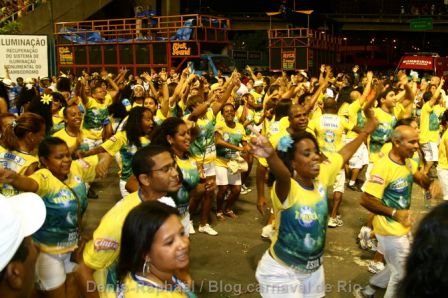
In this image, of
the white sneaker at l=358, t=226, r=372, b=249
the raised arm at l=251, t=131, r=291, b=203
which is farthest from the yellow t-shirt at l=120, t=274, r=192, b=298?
the white sneaker at l=358, t=226, r=372, b=249

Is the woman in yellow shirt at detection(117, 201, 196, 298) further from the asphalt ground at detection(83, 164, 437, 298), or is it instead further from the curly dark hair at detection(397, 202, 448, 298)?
the asphalt ground at detection(83, 164, 437, 298)

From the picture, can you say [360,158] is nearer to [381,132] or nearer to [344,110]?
[344,110]

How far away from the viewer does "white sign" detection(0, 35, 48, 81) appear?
13211mm

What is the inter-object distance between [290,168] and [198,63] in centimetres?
1766

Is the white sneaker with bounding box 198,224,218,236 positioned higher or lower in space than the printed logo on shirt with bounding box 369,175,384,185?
lower

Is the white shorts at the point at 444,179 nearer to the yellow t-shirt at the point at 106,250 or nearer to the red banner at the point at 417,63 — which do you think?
the yellow t-shirt at the point at 106,250

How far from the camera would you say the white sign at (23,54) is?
43.3 feet

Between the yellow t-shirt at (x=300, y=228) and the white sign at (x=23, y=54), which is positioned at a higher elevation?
the white sign at (x=23, y=54)

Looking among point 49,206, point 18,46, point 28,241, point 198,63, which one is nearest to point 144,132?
point 49,206

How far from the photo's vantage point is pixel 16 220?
1966 mm

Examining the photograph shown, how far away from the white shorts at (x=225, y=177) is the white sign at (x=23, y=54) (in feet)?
26.1

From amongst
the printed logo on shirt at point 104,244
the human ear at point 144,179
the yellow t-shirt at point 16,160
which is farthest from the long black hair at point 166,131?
the printed logo on shirt at point 104,244

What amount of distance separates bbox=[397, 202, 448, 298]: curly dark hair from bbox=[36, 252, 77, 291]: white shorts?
9.29ft

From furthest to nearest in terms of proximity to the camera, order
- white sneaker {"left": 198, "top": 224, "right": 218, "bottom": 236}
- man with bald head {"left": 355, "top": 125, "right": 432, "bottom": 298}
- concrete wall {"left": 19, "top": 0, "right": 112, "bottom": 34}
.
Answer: concrete wall {"left": 19, "top": 0, "right": 112, "bottom": 34} < white sneaker {"left": 198, "top": 224, "right": 218, "bottom": 236} < man with bald head {"left": 355, "top": 125, "right": 432, "bottom": 298}
